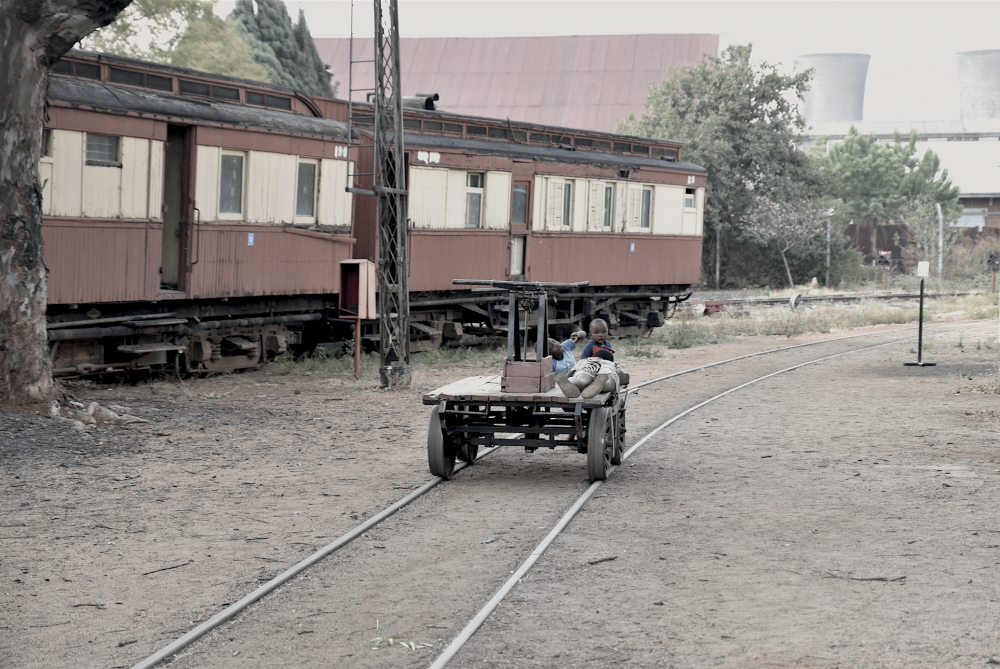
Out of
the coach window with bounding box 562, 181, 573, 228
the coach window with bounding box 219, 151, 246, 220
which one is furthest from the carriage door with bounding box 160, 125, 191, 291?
the coach window with bounding box 562, 181, 573, 228

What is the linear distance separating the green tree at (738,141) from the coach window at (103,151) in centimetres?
3372

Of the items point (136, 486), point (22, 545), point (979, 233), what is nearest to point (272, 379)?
point (136, 486)

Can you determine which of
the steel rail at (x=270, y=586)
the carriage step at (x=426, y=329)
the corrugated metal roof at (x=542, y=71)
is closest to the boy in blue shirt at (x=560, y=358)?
the steel rail at (x=270, y=586)

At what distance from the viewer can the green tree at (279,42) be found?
160ft

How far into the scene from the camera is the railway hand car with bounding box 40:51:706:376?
1409 cm

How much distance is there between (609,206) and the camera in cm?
2425

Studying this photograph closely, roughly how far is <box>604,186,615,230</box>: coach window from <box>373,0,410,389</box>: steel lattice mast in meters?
8.56

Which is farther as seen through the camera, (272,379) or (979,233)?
(979,233)

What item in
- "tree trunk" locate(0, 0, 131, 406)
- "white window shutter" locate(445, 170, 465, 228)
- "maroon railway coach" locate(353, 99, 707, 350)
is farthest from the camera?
"white window shutter" locate(445, 170, 465, 228)

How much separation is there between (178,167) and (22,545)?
8919 mm

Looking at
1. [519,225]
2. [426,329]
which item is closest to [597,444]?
[426,329]

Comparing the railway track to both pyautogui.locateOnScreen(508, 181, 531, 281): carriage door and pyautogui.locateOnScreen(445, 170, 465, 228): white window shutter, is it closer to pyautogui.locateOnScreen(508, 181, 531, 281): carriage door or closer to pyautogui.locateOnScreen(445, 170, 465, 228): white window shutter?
pyautogui.locateOnScreen(445, 170, 465, 228): white window shutter

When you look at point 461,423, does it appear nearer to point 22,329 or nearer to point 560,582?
point 560,582

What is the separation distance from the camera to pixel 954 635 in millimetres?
5914
